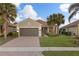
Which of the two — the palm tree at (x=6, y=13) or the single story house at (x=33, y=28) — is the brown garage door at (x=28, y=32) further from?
the palm tree at (x=6, y=13)

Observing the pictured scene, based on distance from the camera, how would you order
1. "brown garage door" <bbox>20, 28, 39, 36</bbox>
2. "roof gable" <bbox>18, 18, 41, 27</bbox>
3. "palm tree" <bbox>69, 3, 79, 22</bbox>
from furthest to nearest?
"brown garage door" <bbox>20, 28, 39, 36</bbox>
"roof gable" <bbox>18, 18, 41, 27</bbox>
"palm tree" <bbox>69, 3, 79, 22</bbox>

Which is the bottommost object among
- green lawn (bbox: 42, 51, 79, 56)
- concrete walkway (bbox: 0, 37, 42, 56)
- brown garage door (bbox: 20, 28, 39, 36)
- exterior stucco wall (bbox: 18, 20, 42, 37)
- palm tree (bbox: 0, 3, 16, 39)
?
green lawn (bbox: 42, 51, 79, 56)

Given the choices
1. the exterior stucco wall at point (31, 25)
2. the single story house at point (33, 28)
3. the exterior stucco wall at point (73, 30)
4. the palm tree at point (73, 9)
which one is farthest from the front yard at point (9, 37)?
the palm tree at point (73, 9)

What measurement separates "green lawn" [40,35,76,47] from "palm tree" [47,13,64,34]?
405 millimetres

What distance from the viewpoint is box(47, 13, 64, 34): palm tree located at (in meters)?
14.3

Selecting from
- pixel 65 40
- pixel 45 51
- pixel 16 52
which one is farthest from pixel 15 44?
pixel 65 40

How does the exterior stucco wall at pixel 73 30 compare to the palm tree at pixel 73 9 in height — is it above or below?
below

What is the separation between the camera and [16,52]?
47.6 ft

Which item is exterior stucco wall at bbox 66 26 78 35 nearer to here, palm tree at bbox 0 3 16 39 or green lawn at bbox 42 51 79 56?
green lawn at bbox 42 51 79 56

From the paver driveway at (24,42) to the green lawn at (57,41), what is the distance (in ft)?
1.00

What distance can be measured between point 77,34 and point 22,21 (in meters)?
2.83

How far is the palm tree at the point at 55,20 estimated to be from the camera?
1432cm

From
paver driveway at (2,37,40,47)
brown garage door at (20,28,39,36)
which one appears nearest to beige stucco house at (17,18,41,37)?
brown garage door at (20,28,39,36)

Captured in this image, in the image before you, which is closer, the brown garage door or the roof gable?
the roof gable
